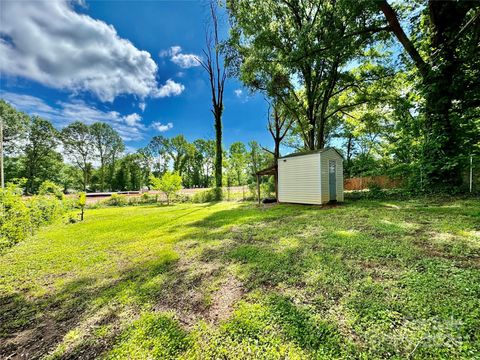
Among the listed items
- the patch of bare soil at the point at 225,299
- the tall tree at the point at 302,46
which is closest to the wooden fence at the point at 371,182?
the tall tree at the point at 302,46

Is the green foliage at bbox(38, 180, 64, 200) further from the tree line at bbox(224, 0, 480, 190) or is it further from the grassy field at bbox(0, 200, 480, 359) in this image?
the tree line at bbox(224, 0, 480, 190)

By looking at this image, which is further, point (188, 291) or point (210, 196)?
point (210, 196)

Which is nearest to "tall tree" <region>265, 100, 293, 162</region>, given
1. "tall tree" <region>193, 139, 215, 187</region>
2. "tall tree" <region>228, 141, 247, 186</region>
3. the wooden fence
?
the wooden fence

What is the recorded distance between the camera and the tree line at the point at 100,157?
21406mm

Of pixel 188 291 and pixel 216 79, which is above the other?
pixel 216 79

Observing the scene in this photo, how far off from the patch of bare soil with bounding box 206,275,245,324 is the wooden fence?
11384 millimetres

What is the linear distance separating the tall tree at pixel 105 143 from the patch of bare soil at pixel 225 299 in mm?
34387

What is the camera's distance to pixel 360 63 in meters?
11.2

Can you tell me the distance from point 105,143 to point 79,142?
10.4 ft

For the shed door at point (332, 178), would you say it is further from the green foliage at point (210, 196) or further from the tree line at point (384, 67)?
the green foliage at point (210, 196)

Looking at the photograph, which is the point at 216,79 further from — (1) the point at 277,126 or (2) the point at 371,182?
(2) the point at 371,182

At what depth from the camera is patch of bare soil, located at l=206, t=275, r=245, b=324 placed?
6.10ft

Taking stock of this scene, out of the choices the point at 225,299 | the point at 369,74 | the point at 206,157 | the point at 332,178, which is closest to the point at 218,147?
the point at 332,178

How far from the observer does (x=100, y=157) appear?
99.0 ft
